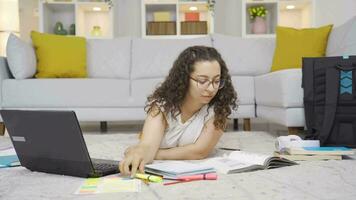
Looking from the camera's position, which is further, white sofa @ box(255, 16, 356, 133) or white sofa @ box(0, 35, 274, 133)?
white sofa @ box(0, 35, 274, 133)

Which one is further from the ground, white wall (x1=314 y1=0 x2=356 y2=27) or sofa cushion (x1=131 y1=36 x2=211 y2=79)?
white wall (x1=314 y1=0 x2=356 y2=27)

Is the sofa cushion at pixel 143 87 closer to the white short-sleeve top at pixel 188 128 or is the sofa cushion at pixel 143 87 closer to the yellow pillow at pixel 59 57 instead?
the yellow pillow at pixel 59 57

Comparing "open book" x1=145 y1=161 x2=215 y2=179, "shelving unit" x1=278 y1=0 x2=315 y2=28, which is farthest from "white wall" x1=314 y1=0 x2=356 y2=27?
"open book" x1=145 y1=161 x2=215 y2=179

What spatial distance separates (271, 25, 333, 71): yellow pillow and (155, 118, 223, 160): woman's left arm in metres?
1.64

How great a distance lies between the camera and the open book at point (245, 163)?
4.67ft

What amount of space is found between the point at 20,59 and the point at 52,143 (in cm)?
201

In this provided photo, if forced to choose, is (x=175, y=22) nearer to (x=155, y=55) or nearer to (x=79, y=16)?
(x=79, y=16)

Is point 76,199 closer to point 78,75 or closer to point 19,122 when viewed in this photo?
point 19,122

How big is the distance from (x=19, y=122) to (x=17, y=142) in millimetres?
123

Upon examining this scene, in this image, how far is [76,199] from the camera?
1.08 meters

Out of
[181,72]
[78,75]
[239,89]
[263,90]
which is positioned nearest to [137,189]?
[181,72]

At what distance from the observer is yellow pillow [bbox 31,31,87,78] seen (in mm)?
3191

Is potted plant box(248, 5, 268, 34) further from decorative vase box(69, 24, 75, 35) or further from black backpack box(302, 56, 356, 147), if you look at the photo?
black backpack box(302, 56, 356, 147)

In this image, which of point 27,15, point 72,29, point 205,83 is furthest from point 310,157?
point 27,15
